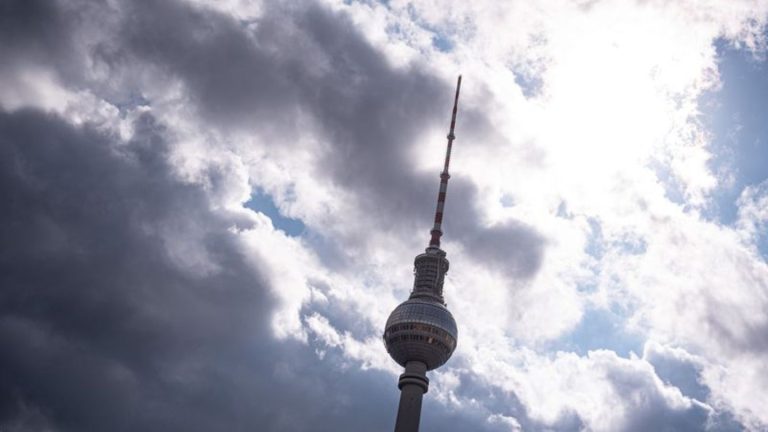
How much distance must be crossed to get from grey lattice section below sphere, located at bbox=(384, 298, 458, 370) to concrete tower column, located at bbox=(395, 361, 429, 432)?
2.00 meters

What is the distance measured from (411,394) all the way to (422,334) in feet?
37.9

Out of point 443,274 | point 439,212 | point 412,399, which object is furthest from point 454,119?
point 412,399

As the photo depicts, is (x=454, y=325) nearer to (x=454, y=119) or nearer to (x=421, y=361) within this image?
(x=421, y=361)

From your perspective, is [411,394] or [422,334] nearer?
[411,394]

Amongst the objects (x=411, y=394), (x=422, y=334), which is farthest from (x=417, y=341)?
(x=411, y=394)

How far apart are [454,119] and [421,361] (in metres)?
62.8

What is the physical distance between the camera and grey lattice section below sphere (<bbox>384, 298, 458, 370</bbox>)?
5605 inches

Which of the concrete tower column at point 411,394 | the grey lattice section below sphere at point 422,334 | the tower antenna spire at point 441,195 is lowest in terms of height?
the concrete tower column at point 411,394

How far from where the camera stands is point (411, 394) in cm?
13975

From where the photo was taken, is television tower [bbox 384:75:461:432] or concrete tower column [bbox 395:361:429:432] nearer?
concrete tower column [bbox 395:361:429:432]

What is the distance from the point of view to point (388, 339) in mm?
147250

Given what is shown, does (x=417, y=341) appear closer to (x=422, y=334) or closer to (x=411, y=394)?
(x=422, y=334)

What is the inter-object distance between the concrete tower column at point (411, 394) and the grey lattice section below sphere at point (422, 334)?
2.00 metres

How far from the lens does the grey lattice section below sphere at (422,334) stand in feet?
467
